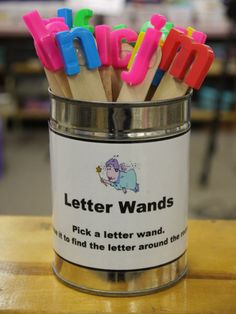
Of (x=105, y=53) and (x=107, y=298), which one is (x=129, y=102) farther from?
(x=107, y=298)

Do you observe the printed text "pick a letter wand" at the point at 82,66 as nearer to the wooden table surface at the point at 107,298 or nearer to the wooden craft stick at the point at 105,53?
the wooden craft stick at the point at 105,53

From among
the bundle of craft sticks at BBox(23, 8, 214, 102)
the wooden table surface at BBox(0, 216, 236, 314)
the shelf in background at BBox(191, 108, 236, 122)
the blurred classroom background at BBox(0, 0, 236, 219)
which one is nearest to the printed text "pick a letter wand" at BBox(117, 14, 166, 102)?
the bundle of craft sticks at BBox(23, 8, 214, 102)

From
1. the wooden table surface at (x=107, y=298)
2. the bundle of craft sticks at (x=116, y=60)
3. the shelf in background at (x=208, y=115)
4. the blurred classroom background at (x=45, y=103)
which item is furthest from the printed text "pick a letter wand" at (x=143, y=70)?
the shelf in background at (x=208, y=115)

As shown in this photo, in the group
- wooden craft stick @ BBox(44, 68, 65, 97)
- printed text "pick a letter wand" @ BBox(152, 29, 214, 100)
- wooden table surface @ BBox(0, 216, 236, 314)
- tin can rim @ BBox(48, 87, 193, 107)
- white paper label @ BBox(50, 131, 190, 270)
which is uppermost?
printed text "pick a letter wand" @ BBox(152, 29, 214, 100)

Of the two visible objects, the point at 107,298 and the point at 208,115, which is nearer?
the point at 107,298

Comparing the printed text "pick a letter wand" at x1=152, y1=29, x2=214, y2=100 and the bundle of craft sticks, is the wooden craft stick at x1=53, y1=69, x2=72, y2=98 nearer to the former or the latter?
the bundle of craft sticks

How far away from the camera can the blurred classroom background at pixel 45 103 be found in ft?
9.97

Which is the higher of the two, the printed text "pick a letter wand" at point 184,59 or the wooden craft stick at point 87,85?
the printed text "pick a letter wand" at point 184,59

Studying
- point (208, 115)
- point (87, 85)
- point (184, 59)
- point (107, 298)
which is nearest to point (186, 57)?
point (184, 59)

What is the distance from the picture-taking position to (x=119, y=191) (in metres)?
0.59

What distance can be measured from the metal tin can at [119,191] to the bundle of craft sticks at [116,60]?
0.8 inches

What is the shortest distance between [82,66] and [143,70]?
65 millimetres

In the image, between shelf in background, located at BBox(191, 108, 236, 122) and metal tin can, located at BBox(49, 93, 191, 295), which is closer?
metal tin can, located at BBox(49, 93, 191, 295)

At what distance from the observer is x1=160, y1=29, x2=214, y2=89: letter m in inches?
22.0
